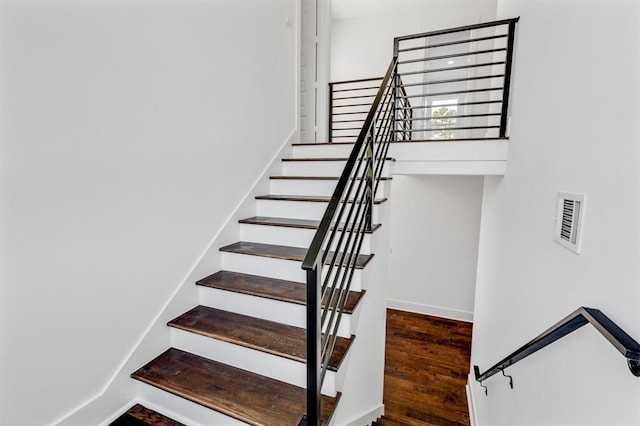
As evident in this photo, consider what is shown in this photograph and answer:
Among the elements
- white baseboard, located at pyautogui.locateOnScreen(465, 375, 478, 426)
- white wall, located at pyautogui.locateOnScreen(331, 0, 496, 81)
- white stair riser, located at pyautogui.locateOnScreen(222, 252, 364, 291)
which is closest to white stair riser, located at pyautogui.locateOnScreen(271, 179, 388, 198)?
white stair riser, located at pyautogui.locateOnScreen(222, 252, 364, 291)

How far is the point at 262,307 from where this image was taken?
1763 mm

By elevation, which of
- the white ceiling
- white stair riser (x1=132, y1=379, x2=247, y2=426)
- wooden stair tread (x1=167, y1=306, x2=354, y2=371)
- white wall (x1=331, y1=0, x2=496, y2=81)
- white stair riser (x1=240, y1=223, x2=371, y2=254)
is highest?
the white ceiling

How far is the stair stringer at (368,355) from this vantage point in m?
1.71

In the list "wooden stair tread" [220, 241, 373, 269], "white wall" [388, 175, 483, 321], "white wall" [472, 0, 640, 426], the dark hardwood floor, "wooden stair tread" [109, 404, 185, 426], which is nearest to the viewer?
"white wall" [472, 0, 640, 426]

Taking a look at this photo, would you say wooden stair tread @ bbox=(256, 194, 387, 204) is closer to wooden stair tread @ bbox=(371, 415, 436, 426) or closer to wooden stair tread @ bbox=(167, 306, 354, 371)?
wooden stair tread @ bbox=(167, 306, 354, 371)

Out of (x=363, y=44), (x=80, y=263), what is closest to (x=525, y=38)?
(x=80, y=263)

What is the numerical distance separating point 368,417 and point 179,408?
1.50 metres

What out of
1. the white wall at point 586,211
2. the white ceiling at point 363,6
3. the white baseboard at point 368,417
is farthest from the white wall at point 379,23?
the white baseboard at point 368,417

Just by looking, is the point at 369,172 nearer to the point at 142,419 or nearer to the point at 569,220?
the point at 569,220

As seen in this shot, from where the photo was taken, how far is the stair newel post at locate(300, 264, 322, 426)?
3.34 feet

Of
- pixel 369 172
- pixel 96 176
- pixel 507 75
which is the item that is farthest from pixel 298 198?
pixel 507 75

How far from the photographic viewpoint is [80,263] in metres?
1.29

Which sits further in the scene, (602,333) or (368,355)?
Answer: (368,355)

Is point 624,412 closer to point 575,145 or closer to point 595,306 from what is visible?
point 595,306
